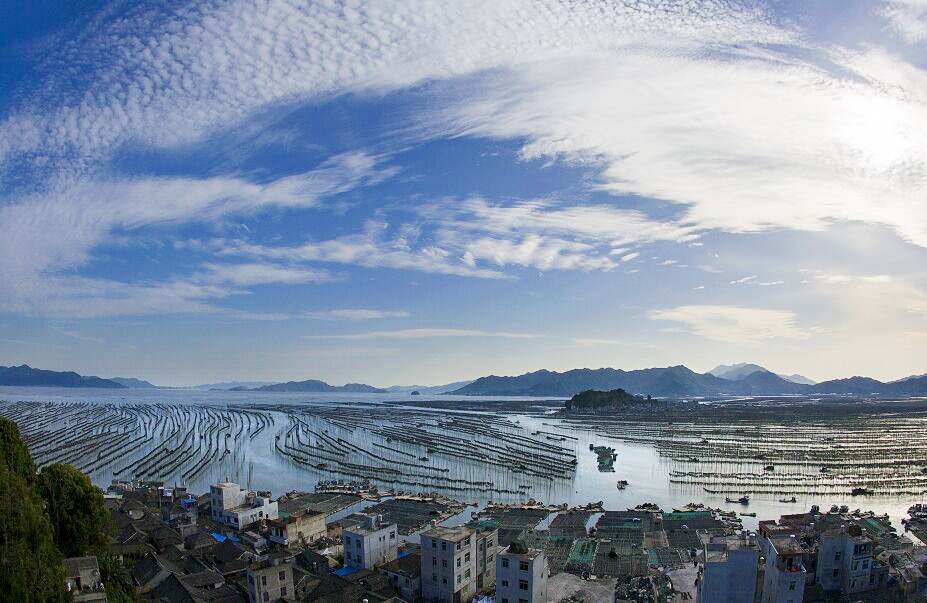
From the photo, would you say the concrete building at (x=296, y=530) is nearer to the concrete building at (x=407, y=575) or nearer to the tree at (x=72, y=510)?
the concrete building at (x=407, y=575)

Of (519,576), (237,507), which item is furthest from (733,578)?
(237,507)

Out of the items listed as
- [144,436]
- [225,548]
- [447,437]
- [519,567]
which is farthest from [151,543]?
[144,436]

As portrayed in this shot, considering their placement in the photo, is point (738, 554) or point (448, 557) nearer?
point (738, 554)

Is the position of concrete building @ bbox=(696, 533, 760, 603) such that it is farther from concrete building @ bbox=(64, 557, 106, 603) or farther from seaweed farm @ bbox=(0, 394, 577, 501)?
seaweed farm @ bbox=(0, 394, 577, 501)

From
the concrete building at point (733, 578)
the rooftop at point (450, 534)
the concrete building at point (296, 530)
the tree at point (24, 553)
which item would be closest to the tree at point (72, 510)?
the tree at point (24, 553)

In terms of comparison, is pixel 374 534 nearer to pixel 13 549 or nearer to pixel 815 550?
pixel 13 549
